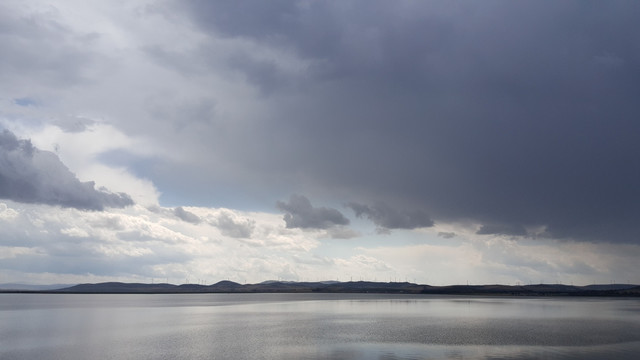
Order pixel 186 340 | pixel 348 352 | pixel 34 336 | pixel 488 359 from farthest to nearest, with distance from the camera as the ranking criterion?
1. pixel 34 336
2. pixel 186 340
3. pixel 348 352
4. pixel 488 359

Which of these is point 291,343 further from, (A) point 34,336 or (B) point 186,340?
(A) point 34,336

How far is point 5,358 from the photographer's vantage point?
53156mm

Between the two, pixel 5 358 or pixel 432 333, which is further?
pixel 432 333

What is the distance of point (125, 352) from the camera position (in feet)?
190

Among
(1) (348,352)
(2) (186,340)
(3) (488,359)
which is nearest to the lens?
(3) (488,359)

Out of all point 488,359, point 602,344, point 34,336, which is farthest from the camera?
point 34,336

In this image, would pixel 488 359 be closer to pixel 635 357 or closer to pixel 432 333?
pixel 635 357

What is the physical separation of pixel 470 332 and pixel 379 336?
53.7 feet

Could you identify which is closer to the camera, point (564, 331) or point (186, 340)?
point (186, 340)

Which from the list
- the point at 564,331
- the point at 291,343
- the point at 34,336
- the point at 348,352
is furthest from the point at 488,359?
the point at 34,336

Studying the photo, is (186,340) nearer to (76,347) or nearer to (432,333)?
(76,347)

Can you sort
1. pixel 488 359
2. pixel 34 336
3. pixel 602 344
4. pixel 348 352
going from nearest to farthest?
pixel 488 359 → pixel 348 352 → pixel 602 344 → pixel 34 336

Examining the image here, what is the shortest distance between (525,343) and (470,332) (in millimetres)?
16080

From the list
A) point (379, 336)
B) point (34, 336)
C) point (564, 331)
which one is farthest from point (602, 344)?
point (34, 336)
